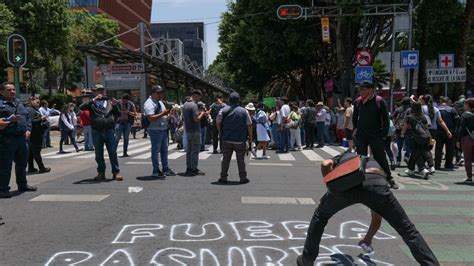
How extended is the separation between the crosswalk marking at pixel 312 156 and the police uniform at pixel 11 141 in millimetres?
8044

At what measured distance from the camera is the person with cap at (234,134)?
9656mm

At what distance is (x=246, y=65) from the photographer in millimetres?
32938

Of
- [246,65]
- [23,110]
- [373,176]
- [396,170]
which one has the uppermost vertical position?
[246,65]

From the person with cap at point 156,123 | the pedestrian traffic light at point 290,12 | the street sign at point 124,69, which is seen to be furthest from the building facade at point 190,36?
the person with cap at point 156,123

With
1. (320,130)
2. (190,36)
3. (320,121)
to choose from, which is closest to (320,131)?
(320,130)

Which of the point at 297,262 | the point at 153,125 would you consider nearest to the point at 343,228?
the point at 297,262

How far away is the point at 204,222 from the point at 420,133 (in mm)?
5707

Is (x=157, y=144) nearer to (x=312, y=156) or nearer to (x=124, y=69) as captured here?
(x=312, y=156)

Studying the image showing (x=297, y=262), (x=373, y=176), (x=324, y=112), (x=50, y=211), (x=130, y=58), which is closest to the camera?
(x=373, y=176)

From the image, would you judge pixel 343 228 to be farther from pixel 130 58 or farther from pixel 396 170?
pixel 130 58

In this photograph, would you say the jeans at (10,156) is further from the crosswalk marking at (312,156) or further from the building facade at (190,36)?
the building facade at (190,36)

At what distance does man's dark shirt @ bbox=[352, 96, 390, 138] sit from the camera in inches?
320

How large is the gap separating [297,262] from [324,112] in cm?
1429

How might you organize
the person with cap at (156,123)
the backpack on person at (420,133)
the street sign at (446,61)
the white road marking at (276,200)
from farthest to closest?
1. the street sign at (446,61)
2. the backpack on person at (420,133)
3. the person with cap at (156,123)
4. the white road marking at (276,200)
